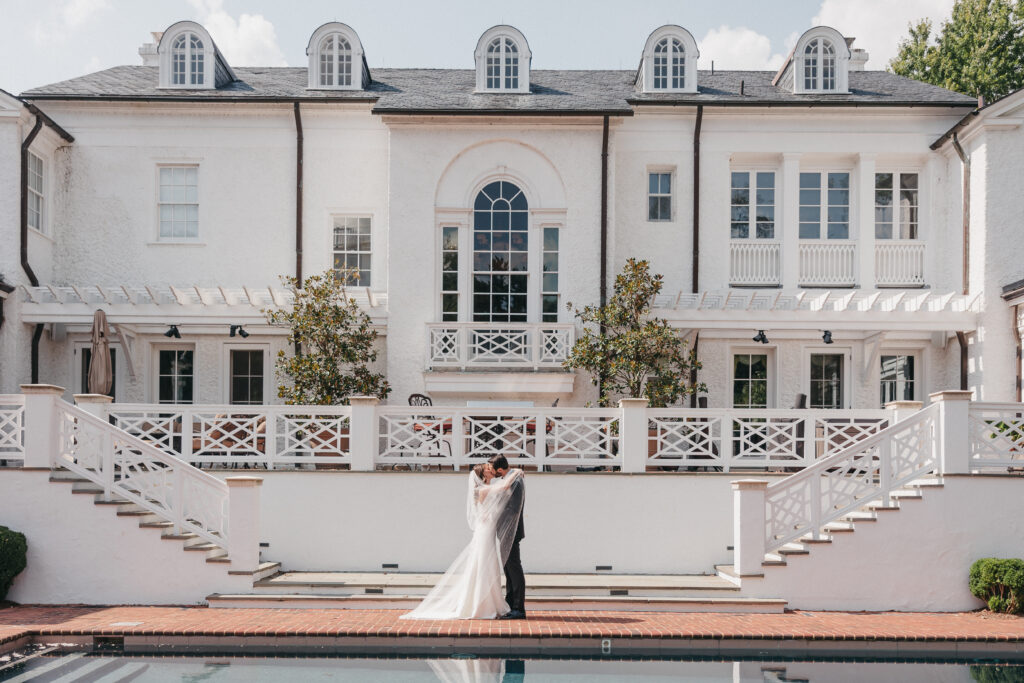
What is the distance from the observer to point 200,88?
19891 mm

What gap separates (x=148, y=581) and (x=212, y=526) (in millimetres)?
1057

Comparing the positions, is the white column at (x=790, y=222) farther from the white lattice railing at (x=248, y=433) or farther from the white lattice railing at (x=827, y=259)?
the white lattice railing at (x=248, y=433)

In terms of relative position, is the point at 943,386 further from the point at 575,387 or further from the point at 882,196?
the point at 575,387

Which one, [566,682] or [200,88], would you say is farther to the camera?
[200,88]

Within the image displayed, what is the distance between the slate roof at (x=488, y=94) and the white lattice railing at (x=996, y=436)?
8.68 meters

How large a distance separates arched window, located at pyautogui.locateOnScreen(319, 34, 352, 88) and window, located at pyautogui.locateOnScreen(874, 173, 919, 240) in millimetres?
11575

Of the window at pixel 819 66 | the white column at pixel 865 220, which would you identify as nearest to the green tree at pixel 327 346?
the white column at pixel 865 220

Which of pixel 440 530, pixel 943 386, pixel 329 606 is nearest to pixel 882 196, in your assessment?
pixel 943 386

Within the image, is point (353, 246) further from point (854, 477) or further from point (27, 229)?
point (854, 477)

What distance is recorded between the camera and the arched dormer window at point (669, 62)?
2006 centimetres

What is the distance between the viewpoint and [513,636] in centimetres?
1017

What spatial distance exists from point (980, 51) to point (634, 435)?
22.6 m

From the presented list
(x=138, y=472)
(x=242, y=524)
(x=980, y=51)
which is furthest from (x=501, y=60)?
(x=980, y=51)

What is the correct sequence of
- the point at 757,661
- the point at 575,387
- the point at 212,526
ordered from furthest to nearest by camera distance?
the point at 575,387, the point at 212,526, the point at 757,661
